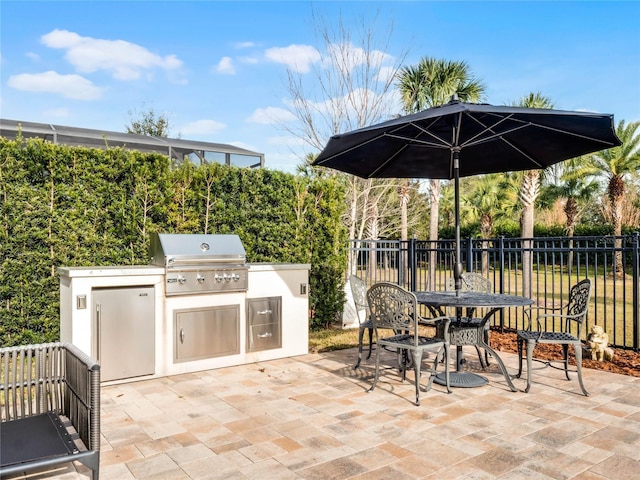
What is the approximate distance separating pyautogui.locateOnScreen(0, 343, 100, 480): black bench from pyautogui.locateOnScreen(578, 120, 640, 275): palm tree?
1708 centimetres

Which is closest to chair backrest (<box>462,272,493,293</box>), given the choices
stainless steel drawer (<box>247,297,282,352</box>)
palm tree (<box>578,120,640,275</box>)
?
stainless steel drawer (<box>247,297,282,352</box>)

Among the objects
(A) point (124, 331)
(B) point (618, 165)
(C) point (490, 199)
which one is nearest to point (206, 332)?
(A) point (124, 331)

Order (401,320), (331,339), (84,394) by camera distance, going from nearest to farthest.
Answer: (84,394)
(401,320)
(331,339)

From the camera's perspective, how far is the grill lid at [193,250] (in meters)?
4.42

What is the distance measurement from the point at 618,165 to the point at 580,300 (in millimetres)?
14982

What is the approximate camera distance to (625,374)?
447 centimetres

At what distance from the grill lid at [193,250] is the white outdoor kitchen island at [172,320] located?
0.15m

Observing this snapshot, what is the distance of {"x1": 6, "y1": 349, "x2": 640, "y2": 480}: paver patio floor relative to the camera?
8.13 ft

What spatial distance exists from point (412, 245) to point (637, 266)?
310cm

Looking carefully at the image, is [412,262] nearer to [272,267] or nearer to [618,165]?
[272,267]

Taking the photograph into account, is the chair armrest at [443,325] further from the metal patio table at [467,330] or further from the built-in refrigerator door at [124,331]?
the built-in refrigerator door at [124,331]

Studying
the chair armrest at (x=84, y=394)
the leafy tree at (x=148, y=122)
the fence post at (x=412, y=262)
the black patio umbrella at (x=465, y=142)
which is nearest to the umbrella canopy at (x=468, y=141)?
the black patio umbrella at (x=465, y=142)

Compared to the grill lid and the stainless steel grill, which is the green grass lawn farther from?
the grill lid

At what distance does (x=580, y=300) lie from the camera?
393 cm
